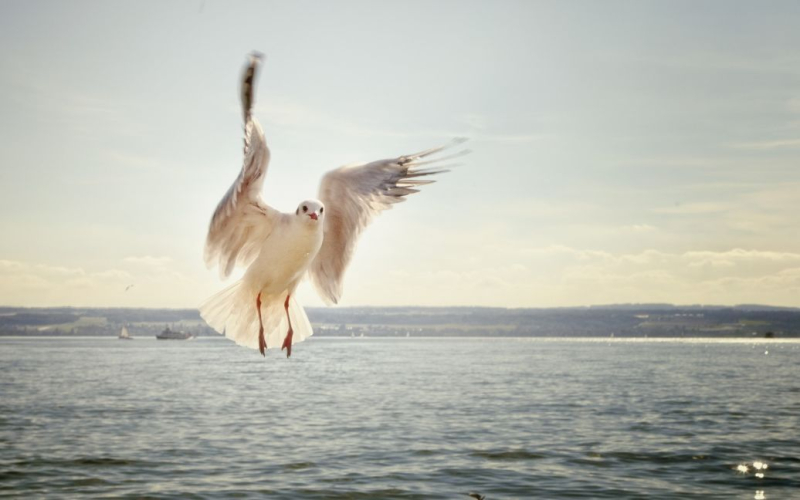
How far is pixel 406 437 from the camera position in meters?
47.4

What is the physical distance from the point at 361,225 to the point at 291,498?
24.9 metres

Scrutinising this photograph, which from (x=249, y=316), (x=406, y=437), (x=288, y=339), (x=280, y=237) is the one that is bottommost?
(x=406, y=437)

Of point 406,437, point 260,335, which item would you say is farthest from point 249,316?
point 406,437

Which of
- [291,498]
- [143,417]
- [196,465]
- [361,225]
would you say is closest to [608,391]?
[143,417]

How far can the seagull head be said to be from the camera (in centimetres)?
427

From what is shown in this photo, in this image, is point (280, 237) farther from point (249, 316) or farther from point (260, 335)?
point (249, 316)

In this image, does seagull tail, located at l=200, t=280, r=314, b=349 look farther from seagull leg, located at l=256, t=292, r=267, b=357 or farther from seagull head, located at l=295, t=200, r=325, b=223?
seagull head, located at l=295, t=200, r=325, b=223

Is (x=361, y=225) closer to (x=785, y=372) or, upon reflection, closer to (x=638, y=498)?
(x=638, y=498)

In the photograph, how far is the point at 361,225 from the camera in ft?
17.4

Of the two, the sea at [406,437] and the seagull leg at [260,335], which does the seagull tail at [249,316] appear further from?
the sea at [406,437]

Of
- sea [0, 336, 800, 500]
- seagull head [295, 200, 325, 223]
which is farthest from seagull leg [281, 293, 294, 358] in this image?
sea [0, 336, 800, 500]

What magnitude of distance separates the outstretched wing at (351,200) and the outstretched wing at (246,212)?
534 millimetres

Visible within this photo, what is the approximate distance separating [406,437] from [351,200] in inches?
1708

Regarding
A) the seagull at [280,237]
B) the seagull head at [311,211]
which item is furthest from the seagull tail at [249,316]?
the seagull head at [311,211]
